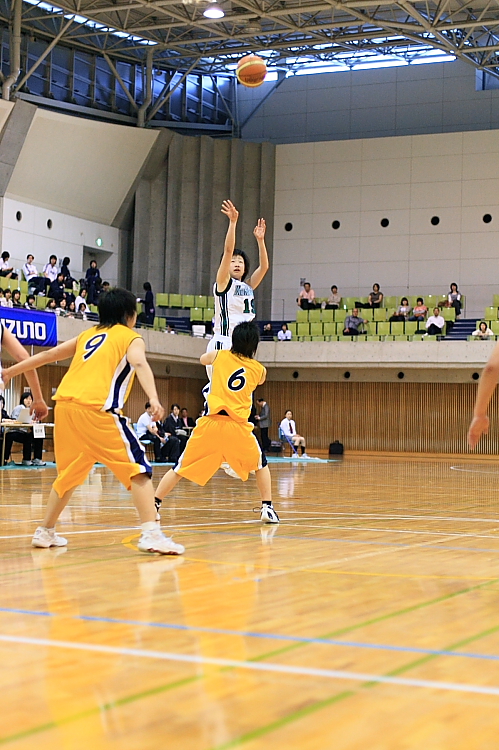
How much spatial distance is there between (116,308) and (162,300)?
25767 millimetres

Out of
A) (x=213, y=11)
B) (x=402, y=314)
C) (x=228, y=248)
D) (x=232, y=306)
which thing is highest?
(x=213, y=11)

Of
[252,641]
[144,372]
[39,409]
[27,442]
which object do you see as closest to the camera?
[252,641]

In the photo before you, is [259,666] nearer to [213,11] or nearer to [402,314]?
[213,11]

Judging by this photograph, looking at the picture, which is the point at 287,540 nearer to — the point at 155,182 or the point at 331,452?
the point at 331,452

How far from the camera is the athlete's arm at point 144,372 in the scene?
486 centimetres

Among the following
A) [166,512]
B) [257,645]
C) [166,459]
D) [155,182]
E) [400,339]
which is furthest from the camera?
[155,182]

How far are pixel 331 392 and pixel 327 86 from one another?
1183 centimetres

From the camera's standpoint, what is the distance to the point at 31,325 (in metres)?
21.7

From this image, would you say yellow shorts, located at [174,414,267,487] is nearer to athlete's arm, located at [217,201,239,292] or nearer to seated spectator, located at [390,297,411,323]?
athlete's arm, located at [217,201,239,292]

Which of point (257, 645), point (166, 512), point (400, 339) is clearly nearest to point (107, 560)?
point (257, 645)

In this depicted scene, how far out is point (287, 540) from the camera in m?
6.14

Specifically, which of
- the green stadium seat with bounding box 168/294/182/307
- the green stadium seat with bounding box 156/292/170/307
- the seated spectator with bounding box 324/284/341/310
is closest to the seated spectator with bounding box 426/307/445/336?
the seated spectator with bounding box 324/284/341/310

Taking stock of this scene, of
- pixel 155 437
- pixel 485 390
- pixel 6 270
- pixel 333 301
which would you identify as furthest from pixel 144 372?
pixel 333 301

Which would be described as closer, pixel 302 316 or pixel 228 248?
pixel 228 248
